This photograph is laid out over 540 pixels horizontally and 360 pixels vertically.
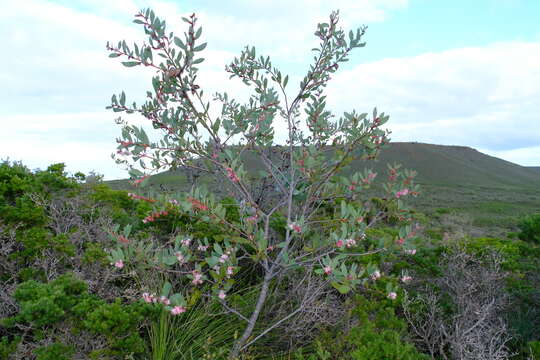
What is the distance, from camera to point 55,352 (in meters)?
2.80

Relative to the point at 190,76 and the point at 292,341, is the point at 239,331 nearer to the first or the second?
the point at 292,341

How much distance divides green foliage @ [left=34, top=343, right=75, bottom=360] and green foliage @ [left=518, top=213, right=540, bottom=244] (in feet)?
21.0

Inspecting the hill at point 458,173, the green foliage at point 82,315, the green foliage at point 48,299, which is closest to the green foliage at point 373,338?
the green foliage at point 82,315

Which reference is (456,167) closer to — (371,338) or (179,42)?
(371,338)

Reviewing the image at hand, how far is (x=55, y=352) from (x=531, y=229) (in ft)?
21.4

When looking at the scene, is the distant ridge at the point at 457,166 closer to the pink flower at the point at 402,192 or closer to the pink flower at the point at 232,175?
the pink flower at the point at 402,192

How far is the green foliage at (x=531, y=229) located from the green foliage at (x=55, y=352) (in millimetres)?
6401

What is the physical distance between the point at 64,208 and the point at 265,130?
3.42 metres

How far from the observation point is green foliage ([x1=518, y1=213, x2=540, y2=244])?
586cm

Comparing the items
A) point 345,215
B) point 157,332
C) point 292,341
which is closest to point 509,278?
point 292,341

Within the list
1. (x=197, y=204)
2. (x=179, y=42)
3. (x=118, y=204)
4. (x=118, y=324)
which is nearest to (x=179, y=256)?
(x=197, y=204)

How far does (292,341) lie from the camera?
12.8 feet

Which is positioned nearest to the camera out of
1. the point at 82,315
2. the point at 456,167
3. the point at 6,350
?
the point at 82,315

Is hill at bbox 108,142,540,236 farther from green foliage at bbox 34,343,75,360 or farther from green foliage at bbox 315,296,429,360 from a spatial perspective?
green foliage at bbox 34,343,75,360
